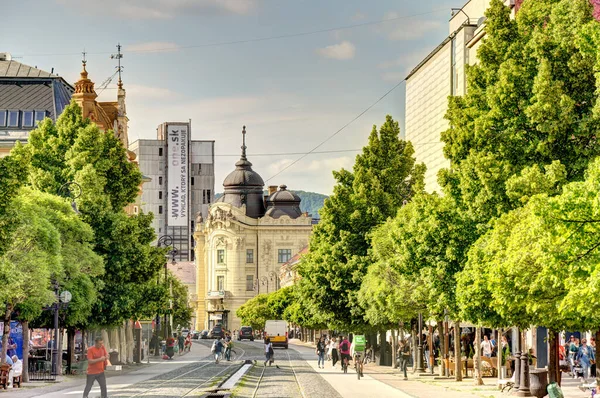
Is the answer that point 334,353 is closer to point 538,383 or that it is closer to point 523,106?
point 523,106

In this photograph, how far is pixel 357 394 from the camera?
4100 centimetres

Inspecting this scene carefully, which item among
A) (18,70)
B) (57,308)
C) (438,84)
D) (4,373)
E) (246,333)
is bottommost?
(4,373)

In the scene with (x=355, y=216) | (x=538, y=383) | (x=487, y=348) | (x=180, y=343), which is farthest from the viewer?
(x=180, y=343)

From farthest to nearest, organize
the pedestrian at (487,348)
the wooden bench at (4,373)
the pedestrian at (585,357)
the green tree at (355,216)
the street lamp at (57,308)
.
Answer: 1. the green tree at (355,216)
2. the pedestrian at (487,348)
3. the street lamp at (57,308)
4. the pedestrian at (585,357)
5. the wooden bench at (4,373)

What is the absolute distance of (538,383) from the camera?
1382 inches

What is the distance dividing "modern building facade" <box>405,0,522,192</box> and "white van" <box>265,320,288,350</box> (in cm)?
2087

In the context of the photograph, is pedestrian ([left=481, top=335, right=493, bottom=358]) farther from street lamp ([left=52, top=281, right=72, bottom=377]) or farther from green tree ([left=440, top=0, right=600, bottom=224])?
street lamp ([left=52, top=281, right=72, bottom=377])

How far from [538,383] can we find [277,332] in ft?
Result: 282

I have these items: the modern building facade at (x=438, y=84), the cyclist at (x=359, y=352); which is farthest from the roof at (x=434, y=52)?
the cyclist at (x=359, y=352)

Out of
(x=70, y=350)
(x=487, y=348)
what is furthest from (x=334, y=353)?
(x=70, y=350)

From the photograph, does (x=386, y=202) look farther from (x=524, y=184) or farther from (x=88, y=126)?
(x=524, y=184)

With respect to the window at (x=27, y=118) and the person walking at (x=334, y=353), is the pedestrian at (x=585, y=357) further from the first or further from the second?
the window at (x=27, y=118)

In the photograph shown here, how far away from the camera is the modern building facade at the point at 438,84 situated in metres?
97.8

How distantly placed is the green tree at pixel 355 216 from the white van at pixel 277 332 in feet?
145
